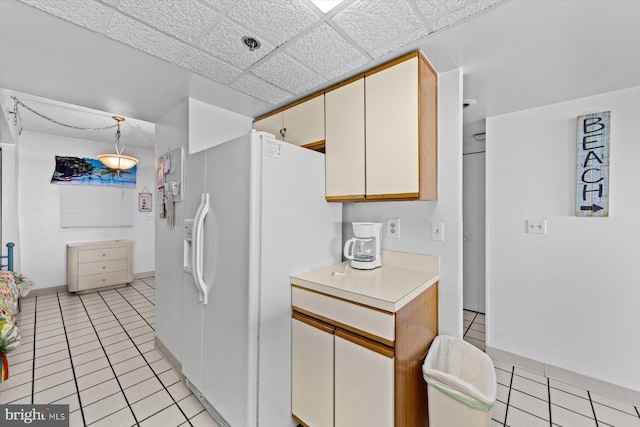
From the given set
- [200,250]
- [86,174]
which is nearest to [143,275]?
[86,174]

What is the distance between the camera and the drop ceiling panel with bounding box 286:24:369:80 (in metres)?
1.46

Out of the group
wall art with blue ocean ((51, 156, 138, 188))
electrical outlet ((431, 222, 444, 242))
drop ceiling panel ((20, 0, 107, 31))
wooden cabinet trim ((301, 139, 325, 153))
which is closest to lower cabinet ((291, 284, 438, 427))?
electrical outlet ((431, 222, 444, 242))

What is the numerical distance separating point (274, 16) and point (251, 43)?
28 centimetres

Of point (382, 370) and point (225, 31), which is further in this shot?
point (225, 31)

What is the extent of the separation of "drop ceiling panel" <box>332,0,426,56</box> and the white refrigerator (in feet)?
2.32

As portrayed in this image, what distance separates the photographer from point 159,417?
174cm

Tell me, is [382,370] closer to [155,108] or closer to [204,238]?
[204,238]

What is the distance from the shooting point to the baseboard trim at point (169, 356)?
2.22 m

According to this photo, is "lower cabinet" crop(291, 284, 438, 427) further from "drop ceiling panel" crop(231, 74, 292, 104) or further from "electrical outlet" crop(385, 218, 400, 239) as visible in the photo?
"drop ceiling panel" crop(231, 74, 292, 104)

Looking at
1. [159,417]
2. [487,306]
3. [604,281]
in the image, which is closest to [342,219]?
[487,306]

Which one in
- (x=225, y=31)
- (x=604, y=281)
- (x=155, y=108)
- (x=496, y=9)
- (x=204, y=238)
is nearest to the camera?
(x=496, y=9)

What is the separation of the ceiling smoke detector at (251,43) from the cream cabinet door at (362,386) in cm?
171

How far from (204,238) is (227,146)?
65 centimetres

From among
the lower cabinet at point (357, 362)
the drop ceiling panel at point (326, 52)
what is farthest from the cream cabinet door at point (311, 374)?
→ the drop ceiling panel at point (326, 52)
